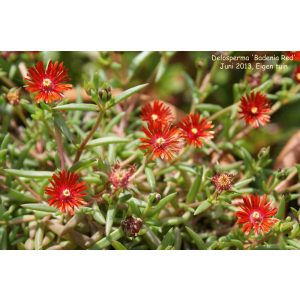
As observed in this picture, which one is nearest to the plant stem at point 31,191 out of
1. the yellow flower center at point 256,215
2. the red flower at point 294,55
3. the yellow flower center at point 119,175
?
the yellow flower center at point 119,175

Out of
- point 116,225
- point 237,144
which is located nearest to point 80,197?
point 116,225

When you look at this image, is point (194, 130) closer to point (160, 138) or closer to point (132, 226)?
point (160, 138)

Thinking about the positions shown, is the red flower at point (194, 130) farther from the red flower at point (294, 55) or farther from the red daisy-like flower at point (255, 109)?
the red flower at point (294, 55)

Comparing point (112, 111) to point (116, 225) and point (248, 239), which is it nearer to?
point (116, 225)

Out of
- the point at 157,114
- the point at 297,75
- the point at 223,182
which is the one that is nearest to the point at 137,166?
the point at 157,114

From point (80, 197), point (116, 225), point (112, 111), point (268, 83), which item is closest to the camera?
point (80, 197)

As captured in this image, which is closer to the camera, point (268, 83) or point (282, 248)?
point (282, 248)
